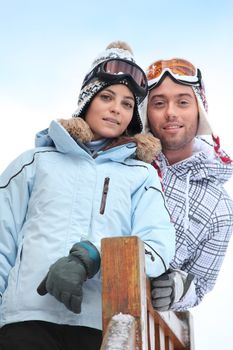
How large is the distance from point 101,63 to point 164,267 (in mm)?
1217

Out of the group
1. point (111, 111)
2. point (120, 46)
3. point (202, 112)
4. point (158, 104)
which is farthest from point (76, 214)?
point (202, 112)

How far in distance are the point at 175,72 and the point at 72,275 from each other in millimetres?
2169

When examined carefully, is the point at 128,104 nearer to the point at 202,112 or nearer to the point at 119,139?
the point at 119,139

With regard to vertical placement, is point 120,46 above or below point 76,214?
above

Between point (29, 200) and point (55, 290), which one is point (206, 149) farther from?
point (55, 290)

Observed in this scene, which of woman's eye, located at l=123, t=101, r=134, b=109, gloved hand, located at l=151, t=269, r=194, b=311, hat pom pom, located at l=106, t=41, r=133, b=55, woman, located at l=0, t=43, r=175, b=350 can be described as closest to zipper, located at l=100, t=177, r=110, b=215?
woman, located at l=0, t=43, r=175, b=350

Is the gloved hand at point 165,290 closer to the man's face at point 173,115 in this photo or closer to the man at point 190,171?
the man at point 190,171

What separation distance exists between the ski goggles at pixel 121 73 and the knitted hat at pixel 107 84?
0.8 inches

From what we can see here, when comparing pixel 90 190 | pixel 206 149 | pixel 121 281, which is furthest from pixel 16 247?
pixel 206 149

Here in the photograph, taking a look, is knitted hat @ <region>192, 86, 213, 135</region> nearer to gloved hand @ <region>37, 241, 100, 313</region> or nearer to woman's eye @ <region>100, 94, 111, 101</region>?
woman's eye @ <region>100, 94, 111, 101</region>

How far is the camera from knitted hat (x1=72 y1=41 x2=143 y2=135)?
2.71m

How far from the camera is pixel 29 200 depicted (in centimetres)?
237

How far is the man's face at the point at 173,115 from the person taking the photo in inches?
139

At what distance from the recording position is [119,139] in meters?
2.60
